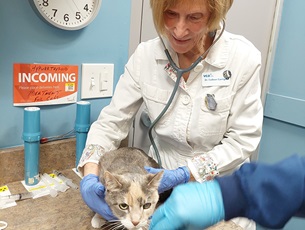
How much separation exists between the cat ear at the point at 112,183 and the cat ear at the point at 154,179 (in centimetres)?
9

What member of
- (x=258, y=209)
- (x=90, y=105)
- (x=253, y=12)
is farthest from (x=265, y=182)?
(x=253, y=12)

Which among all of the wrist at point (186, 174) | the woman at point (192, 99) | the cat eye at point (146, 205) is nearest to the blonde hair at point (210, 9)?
the woman at point (192, 99)

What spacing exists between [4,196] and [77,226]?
0.30 metres

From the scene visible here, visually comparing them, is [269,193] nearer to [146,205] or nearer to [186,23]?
[146,205]

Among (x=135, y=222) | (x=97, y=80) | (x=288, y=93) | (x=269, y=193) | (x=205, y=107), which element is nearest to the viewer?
(x=269, y=193)

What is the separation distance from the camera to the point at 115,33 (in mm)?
1232

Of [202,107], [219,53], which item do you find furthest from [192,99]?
[219,53]

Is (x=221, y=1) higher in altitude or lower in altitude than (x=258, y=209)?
higher

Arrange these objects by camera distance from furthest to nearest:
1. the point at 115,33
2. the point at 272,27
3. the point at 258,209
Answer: the point at 272,27, the point at 115,33, the point at 258,209

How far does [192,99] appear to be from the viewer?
984mm

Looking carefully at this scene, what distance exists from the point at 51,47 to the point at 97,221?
641mm

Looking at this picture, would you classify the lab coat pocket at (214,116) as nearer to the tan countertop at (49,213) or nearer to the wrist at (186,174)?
the wrist at (186,174)

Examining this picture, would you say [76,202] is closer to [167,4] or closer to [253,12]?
[167,4]

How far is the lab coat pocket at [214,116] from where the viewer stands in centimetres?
96
